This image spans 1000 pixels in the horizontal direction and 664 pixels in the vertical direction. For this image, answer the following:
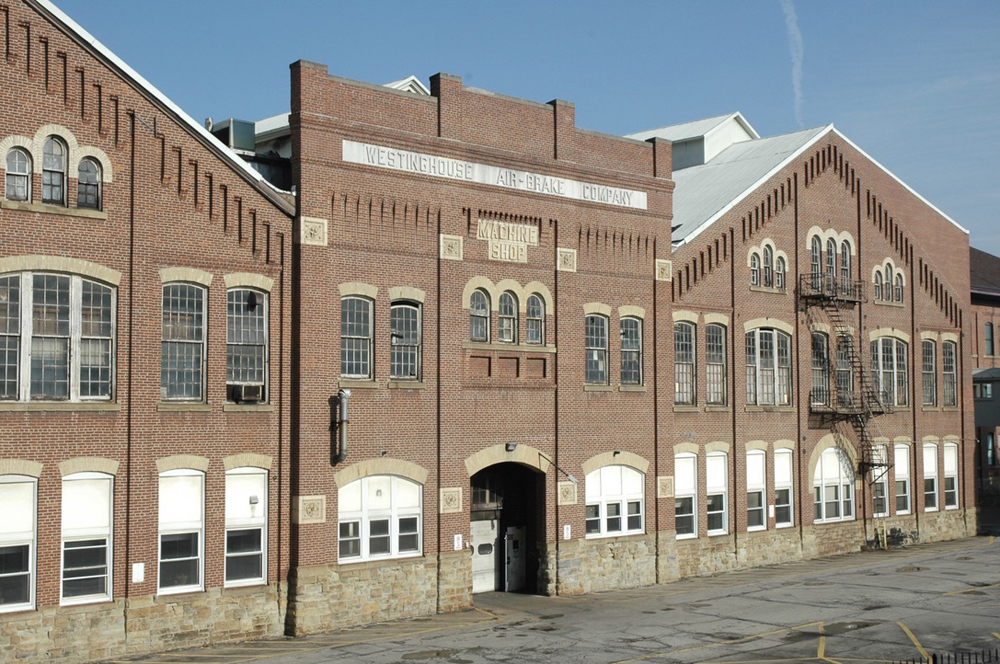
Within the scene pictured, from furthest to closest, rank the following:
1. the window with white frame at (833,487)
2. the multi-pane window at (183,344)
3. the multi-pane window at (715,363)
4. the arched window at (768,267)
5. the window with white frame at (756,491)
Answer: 1. the window with white frame at (833,487)
2. the arched window at (768,267)
3. the window with white frame at (756,491)
4. the multi-pane window at (715,363)
5. the multi-pane window at (183,344)

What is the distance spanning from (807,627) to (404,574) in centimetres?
927

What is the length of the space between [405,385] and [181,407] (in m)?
5.61

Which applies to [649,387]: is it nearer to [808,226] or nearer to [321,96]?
[808,226]

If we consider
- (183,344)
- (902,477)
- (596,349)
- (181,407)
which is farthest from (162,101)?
(902,477)

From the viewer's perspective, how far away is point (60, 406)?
2211cm

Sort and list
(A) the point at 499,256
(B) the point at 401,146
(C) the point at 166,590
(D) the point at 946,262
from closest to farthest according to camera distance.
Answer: (C) the point at 166,590 < (B) the point at 401,146 < (A) the point at 499,256 < (D) the point at 946,262

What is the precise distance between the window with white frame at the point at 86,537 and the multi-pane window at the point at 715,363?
62.2ft

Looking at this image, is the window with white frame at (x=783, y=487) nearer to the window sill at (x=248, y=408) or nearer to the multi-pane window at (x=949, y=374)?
the multi-pane window at (x=949, y=374)

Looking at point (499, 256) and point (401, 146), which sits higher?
point (401, 146)

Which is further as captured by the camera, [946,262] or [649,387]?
[946,262]

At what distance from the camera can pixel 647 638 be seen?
80.8 ft

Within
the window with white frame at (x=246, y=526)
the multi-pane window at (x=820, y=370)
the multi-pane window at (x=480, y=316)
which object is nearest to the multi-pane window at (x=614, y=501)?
the multi-pane window at (x=480, y=316)

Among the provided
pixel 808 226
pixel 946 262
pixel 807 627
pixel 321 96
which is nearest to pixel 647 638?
pixel 807 627

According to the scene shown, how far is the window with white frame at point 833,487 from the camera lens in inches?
1533
